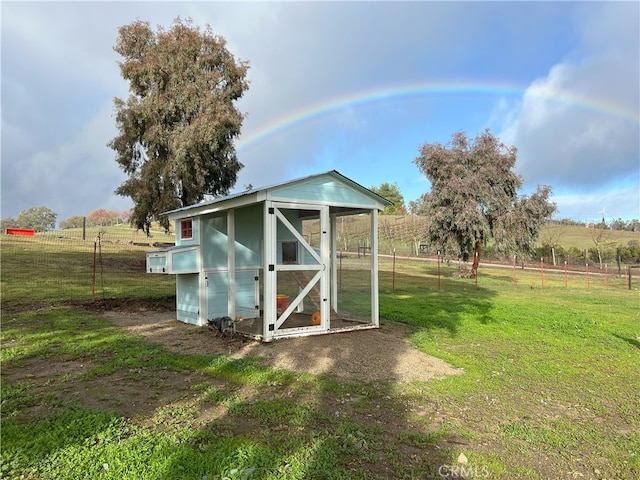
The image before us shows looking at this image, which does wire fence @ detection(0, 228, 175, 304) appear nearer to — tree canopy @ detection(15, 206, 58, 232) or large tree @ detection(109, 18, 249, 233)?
large tree @ detection(109, 18, 249, 233)

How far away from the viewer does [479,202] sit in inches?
926

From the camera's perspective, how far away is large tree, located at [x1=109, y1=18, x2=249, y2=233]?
20.3 meters

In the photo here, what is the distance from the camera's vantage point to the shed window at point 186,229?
988 centimetres

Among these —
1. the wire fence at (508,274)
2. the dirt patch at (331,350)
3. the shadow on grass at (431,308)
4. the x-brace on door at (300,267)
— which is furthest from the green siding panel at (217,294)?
the wire fence at (508,274)

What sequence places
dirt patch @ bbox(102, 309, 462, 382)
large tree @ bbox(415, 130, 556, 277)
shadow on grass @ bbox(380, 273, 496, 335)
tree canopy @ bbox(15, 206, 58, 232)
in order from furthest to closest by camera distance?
tree canopy @ bbox(15, 206, 58, 232) → large tree @ bbox(415, 130, 556, 277) → shadow on grass @ bbox(380, 273, 496, 335) → dirt patch @ bbox(102, 309, 462, 382)

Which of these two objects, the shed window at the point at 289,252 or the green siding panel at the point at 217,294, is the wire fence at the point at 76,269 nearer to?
the green siding panel at the point at 217,294

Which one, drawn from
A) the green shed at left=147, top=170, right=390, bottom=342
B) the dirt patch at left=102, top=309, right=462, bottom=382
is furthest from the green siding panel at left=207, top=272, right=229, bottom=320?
the dirt patch at left=102, top=309, right=462, bottom=382

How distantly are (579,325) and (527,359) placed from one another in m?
3.86

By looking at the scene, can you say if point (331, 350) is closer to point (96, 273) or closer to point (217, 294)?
point (217, 294)

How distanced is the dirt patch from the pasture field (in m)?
0.28

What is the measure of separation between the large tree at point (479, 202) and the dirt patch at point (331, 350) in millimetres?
15320

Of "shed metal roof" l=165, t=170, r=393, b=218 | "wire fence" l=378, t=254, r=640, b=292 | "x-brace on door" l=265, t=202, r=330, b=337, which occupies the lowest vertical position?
"wire fence" l=378, t=254, r=640, b=292

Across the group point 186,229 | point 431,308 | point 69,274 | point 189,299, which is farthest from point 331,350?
point 69,274

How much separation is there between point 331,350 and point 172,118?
689 inches
